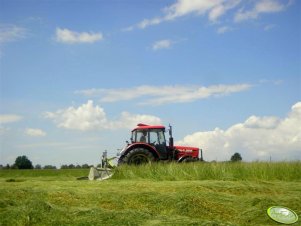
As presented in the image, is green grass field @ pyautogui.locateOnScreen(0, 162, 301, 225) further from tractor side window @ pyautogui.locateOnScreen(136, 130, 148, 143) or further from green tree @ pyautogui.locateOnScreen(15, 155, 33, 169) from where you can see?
Result: green tree @ pyautogui.locateOnScreen(15, 155, 33, 169)

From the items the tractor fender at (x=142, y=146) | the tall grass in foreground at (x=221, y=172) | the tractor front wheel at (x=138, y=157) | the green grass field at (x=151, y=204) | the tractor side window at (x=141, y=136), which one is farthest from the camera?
the tractor side window at (x=141, y=136)

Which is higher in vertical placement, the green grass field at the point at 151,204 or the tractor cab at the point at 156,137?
the tractor cab at the point at 156,137

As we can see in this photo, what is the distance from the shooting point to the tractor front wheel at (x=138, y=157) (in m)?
15.7

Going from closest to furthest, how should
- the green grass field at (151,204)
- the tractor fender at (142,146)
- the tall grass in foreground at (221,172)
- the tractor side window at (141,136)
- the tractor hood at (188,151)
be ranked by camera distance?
the green grass field at (151,204) < the tall grass in foreground at (221,172) < the tractor fender at (142,146) < the tractor side window at (141,136) < the tractor hood at (188,151)

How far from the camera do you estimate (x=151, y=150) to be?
1597 cm

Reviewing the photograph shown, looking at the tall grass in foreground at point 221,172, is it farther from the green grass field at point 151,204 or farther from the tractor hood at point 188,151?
the tractor hood at point 188,151

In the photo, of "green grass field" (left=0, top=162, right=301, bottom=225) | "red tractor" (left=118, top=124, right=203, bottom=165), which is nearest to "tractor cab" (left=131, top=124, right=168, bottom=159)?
"red tractor" (left=118, top=124, right=203, bottom=165)

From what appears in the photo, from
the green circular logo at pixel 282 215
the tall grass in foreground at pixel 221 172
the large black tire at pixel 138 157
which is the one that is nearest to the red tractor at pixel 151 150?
the large black tire at pixel 138 157

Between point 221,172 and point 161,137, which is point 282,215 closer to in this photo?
point 221,172

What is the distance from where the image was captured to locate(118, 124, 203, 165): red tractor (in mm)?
15766

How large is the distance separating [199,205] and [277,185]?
3141 millimetres

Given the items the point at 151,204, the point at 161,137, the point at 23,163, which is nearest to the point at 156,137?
the point at 161,137

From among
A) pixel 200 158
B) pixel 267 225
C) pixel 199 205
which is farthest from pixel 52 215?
pixel 200 158

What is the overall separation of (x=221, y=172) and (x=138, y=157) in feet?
12.6
